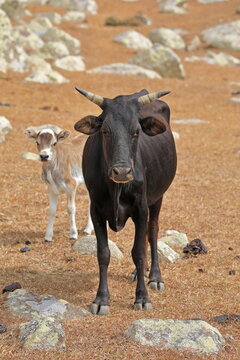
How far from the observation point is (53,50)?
43562 mm

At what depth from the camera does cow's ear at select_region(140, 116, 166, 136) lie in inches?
313

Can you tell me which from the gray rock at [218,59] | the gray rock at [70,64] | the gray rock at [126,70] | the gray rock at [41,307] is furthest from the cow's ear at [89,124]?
the gray rock at [218,59]

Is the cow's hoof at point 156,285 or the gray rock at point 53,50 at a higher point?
the cow's hoof at point 156,285

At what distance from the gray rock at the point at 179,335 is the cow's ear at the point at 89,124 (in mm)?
2446

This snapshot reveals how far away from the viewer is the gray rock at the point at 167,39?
54.1 m

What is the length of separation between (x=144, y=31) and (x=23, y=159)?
141 ft

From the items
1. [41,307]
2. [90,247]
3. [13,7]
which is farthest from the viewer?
[13,7]

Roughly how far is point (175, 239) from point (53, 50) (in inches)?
1339

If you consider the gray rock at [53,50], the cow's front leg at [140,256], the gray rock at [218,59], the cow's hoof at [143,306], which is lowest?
the gray rock at [218,59]

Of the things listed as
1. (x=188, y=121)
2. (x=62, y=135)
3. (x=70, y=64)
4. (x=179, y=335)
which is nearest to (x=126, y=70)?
(x=70, y=64)

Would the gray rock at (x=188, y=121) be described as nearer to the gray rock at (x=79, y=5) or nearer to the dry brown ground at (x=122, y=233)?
the dry brown ground at (x=122, y=233)

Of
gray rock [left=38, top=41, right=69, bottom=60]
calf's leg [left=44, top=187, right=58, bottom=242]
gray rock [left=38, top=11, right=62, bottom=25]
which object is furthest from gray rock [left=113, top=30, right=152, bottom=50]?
calf's leg [left=44, top=187, right=58, bottom=242]

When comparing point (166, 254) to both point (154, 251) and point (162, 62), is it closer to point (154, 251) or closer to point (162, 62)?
point (154, 251)

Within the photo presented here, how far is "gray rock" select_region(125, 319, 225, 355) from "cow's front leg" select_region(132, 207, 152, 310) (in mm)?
1155
